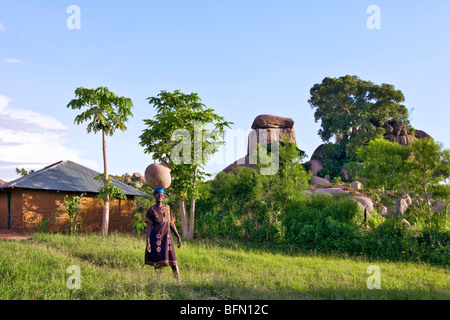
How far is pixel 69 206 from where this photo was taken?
17938mm

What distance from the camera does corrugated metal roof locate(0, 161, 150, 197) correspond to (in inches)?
729

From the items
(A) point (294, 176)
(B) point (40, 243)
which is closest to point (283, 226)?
(A) point (294, 176)

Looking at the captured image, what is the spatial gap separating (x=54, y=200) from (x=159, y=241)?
41.4 ft

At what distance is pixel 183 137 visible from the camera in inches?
677

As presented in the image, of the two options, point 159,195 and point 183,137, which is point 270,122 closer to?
point 183,137

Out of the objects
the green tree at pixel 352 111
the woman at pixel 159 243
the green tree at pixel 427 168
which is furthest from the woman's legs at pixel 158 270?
the green tree at pixel 352 111

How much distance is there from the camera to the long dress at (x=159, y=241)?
28.8ft

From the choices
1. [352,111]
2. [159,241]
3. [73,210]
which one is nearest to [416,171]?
[159,241]

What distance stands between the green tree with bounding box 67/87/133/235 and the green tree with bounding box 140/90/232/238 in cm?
160

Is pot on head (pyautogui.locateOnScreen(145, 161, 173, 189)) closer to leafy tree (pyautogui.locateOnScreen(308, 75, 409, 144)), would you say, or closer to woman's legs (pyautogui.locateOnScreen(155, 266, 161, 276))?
woman's legs (pyautogui.locateOnScreen(155, 266, 161, 276))

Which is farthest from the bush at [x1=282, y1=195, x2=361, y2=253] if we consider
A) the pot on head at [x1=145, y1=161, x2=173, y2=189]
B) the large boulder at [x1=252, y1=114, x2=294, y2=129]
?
the large boulder at [x1=252, y1=114, x2=294, y2=129]

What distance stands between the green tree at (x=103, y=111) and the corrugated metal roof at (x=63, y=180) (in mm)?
2645

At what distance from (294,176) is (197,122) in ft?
17.0
